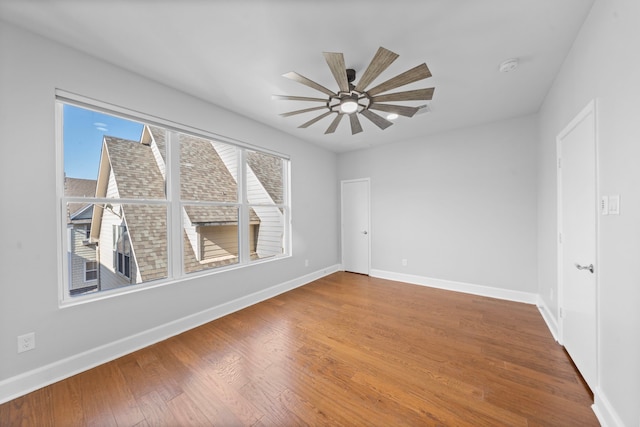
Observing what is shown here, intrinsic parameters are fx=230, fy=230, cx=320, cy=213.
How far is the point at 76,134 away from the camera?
2.10m

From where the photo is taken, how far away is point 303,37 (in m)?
1.87

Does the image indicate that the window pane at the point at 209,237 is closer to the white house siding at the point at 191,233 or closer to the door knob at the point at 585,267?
the white house siding at the point at 191,233

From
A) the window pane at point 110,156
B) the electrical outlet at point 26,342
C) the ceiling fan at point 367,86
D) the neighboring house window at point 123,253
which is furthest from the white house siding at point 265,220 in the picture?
the electrical outlet at point 26,342

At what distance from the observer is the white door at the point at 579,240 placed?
167 cm

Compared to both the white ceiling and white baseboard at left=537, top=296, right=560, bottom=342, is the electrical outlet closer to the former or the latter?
the white ceiling

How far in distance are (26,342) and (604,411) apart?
407 centimetres

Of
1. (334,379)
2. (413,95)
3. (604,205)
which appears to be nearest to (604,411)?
(604,205)

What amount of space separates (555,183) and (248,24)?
132 inches

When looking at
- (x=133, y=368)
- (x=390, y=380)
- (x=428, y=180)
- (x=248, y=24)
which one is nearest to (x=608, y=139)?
(x=390, y=380)

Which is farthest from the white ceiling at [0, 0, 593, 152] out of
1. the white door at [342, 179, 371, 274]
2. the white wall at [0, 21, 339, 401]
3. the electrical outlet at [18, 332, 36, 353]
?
the white door at [342, 179, 371, 274]

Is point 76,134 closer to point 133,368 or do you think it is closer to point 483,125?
point 133,368

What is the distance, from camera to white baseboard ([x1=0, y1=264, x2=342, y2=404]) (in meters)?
1.73

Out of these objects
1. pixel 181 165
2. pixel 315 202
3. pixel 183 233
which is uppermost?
pixel 181 165

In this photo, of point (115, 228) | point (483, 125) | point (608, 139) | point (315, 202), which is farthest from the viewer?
point (315, 202)
